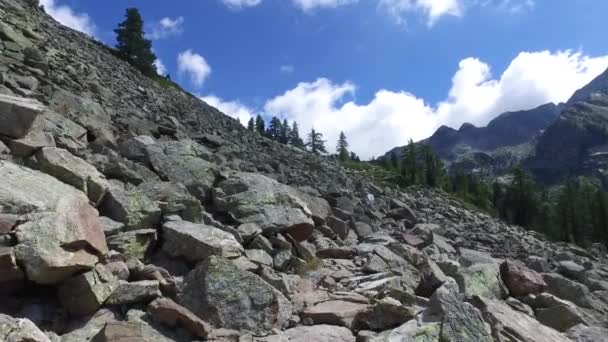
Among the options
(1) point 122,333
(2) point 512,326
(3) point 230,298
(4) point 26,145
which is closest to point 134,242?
(3) point 230,298

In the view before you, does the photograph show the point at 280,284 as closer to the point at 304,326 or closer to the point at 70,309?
the point at 304,326

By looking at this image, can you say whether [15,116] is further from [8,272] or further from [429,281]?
[429,281]

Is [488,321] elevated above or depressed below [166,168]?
below

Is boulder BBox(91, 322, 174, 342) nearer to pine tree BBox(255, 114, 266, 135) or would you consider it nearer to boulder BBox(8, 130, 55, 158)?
boulder BBox(8, 130, 55, 158)

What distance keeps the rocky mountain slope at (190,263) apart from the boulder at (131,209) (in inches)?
1.4

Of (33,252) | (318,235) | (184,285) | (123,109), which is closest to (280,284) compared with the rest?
(184,285)

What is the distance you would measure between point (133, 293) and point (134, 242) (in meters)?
2.49

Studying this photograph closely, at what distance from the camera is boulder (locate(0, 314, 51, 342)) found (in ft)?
20.8

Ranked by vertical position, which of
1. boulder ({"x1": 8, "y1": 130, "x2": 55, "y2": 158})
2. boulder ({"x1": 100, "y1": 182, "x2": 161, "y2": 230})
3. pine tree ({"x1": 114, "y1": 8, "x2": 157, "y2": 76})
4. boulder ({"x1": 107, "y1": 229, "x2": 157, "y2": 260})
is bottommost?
boulder ({"x1": 107, "y1": 229, "x2": 157, "y2": 260})

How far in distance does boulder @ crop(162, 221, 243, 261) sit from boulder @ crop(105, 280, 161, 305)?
246cm

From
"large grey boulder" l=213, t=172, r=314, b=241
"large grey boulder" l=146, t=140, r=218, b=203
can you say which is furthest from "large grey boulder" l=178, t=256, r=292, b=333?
"large grey boulder" l=146, t=140, r=218, b=203

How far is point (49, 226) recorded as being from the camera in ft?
27.1

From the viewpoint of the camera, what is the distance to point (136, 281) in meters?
9.55

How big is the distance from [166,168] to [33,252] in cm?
936
